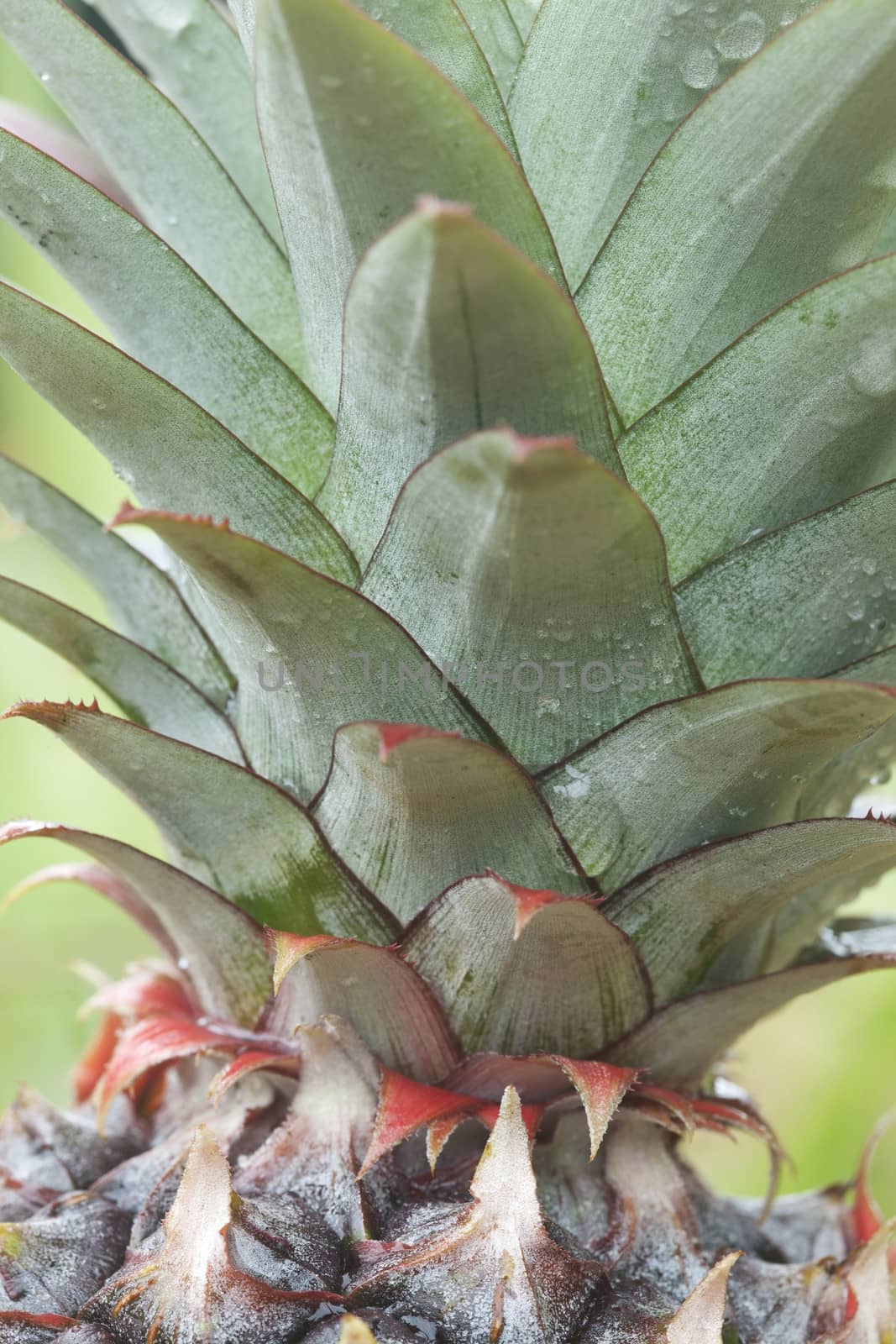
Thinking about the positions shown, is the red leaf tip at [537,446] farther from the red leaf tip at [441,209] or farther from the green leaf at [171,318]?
the green leaf at [171,318]

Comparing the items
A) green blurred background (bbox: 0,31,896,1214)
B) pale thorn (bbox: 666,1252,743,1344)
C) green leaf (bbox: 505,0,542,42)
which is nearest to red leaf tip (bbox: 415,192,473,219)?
green leaf (bbox: 505,0,542,42)

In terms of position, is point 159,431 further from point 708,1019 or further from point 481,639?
point 708,1019

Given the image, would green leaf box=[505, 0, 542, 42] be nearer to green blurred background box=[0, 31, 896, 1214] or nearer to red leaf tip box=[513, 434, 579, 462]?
red leaf tip box=[513, 434, 579, 462]

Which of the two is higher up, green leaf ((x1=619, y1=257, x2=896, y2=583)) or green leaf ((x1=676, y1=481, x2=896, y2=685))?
green leaf ((x1=619, y1=257, x2=896, y2=583))

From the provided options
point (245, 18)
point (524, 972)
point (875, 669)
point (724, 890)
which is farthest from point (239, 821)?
point (245, 18)

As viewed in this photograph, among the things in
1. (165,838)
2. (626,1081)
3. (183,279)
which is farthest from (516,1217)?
(183,279)
